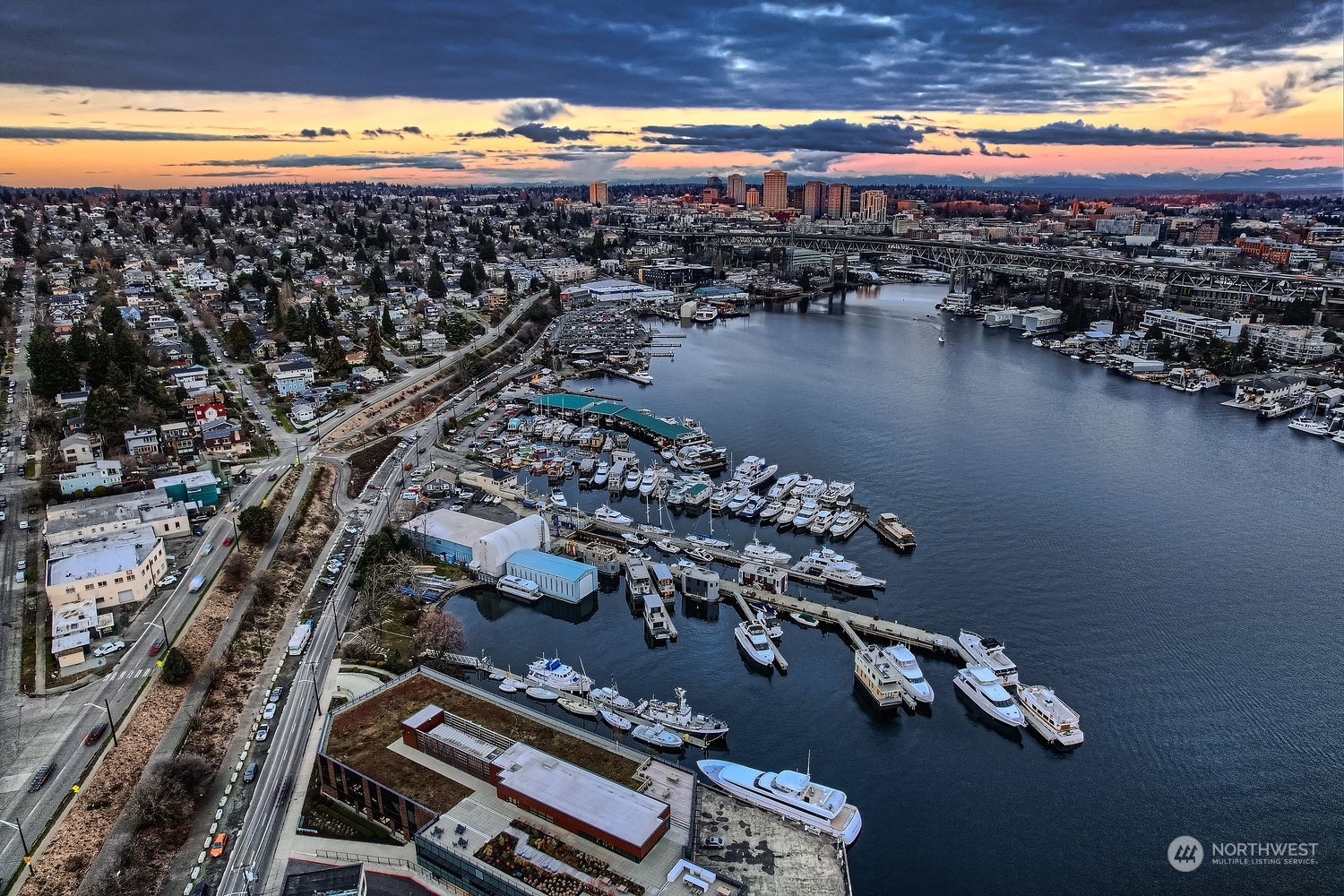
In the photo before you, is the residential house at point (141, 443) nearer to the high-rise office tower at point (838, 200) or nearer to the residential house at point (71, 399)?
the residential house at point (71, 399)

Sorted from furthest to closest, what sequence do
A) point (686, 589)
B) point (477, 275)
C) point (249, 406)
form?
point (477, 275)
point (249, 406)
point (686, 589)

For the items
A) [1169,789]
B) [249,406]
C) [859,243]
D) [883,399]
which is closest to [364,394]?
[249,406]

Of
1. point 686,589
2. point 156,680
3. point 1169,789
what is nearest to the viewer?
point 1169,789

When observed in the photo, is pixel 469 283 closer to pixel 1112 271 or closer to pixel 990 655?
pixel 990 655

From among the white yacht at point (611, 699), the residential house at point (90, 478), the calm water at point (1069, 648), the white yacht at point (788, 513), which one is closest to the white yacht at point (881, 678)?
the calm water at point (1069, 648)

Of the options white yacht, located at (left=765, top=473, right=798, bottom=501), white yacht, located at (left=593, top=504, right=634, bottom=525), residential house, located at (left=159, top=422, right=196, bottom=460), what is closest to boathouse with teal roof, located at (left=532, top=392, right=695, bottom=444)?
white yacht, located at (left=765, top=473, right=798, bottom=501)

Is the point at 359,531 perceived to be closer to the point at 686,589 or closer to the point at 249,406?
the point at 686,589

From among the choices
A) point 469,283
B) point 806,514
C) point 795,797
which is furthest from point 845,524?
point 469,283
